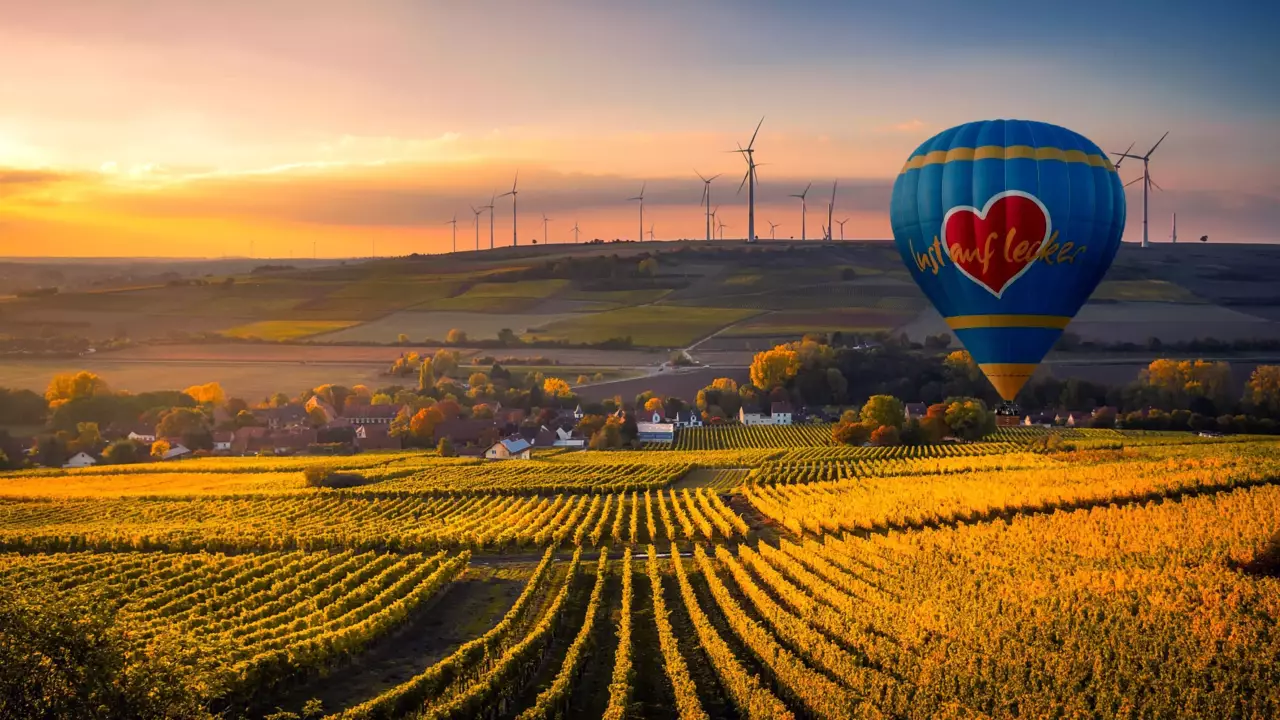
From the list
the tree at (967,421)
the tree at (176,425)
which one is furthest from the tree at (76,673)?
the tree at (176,425)

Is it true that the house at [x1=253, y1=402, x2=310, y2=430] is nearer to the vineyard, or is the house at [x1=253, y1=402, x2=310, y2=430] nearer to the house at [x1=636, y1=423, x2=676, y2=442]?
the house at [x1=636, y1=423, x2=676, y2=442]

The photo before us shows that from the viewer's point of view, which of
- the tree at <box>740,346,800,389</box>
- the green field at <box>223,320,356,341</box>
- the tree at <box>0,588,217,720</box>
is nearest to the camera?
the tree at <box>0,588,217,720</box>

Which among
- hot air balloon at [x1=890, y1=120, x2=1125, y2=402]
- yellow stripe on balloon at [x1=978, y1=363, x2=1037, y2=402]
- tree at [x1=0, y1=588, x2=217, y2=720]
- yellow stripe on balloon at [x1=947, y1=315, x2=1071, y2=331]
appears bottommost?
tree at [x1=0, y1=588, x2=217, y2=720]

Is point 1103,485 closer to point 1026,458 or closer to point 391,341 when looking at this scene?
point 1026,458

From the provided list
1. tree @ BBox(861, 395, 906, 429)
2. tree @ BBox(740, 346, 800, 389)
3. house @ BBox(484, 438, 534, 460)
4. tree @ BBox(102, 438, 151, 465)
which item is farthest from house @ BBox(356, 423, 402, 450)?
tree @ BBox(861, 395, 906, 429)

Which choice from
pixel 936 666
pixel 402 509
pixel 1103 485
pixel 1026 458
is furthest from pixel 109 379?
pixel 936 666

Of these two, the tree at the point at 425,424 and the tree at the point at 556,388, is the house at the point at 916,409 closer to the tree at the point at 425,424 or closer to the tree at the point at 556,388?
the tree at the point at 556,388

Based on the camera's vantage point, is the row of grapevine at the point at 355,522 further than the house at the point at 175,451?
No
